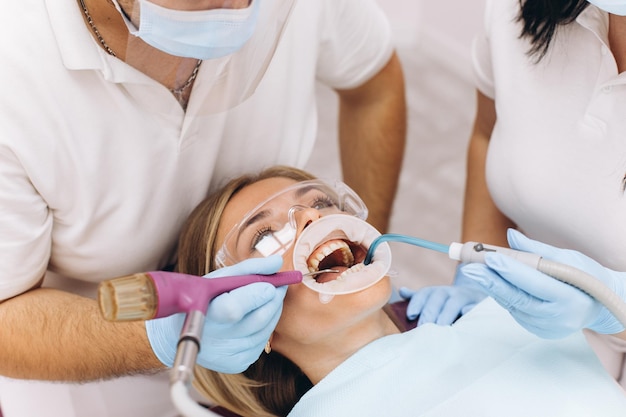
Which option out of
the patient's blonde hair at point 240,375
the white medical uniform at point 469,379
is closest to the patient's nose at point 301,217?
the patient's blonde hair at point 240,375

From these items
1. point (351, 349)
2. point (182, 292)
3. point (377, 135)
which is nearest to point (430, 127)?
point (377, 135)

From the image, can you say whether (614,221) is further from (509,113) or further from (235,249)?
(235,249)

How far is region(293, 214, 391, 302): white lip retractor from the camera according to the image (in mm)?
1532

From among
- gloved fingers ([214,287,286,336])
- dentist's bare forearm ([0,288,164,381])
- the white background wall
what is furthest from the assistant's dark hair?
the white background wall

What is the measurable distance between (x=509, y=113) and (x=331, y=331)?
62 centimetres

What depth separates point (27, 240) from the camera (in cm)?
153

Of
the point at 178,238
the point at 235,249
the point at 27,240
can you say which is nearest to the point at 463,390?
the point at 235,249

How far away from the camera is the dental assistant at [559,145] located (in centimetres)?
144

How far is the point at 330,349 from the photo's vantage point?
166 cm

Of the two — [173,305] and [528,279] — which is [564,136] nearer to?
[528,279]

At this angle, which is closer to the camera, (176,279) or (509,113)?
(176,279)

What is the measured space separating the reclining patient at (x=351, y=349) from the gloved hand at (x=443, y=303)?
0.10m

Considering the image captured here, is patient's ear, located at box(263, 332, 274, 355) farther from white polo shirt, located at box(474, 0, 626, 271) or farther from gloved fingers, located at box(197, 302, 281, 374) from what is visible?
white polo shirt, located at box(474, 0, 626, 271)

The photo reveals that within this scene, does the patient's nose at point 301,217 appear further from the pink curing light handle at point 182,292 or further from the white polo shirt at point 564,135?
the white polo shirt at point 564,135
